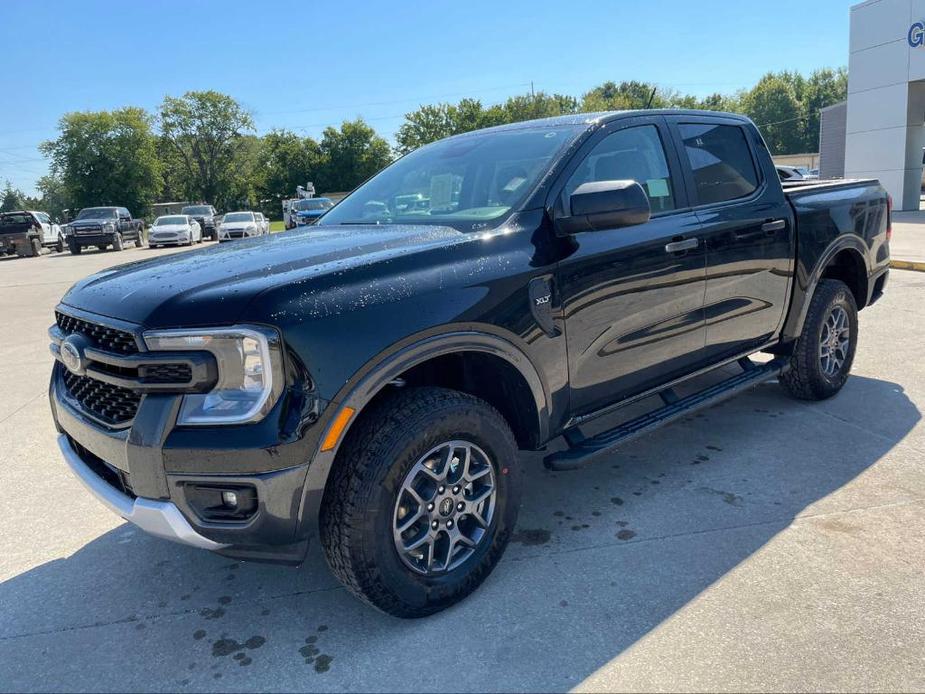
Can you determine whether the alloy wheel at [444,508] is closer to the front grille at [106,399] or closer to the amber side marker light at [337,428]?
the amber side marker light at [337,428]

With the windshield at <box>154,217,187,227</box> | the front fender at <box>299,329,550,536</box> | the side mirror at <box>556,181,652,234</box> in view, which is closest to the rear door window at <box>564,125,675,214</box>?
the side mirror at <box>556,181,652,234</box>

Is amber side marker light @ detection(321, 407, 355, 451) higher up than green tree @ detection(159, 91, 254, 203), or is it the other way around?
green tree @ detection(159, 91, 254, 203)

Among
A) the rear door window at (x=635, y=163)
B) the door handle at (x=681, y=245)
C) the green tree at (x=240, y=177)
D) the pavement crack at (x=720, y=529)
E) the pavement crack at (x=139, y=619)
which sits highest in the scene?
the green tree at (x=240, y=177)

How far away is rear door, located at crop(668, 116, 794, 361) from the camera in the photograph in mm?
3760

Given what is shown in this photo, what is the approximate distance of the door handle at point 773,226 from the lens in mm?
4055

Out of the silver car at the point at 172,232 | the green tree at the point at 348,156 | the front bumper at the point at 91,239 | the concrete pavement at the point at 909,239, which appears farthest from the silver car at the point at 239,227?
the green tree at the point at 348,156

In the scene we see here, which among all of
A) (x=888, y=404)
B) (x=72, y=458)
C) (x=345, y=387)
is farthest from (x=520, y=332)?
(x=888, y=404)

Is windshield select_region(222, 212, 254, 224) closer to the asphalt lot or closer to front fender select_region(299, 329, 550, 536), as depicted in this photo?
the asphalt lot

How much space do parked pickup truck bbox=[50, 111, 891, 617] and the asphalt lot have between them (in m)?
0.29

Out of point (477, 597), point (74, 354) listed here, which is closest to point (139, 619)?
point (74, 354)

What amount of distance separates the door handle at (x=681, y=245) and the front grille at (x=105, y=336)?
2.37m

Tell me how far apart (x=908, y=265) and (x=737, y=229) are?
8481 millimetres

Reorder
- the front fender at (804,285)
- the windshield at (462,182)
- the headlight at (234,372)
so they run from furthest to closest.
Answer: the front fender at (804,285), the windshield at (462,182), the headlight at (234,372)

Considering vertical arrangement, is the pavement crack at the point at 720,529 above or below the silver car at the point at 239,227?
below
